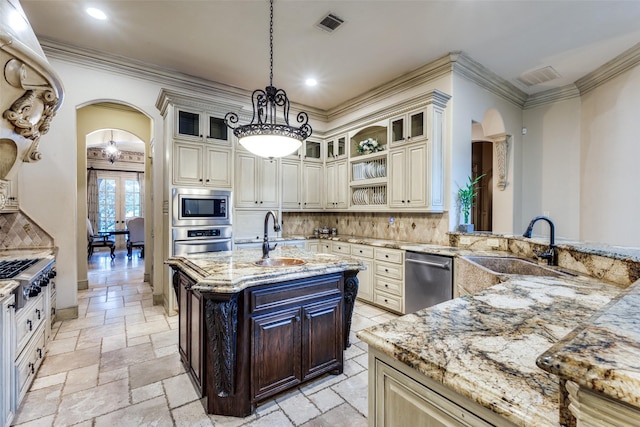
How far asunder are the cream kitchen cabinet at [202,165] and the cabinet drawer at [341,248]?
6.33 feet

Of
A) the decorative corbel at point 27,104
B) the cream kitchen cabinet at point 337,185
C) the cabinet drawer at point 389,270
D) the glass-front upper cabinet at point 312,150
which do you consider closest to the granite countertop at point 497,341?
the decorative corbel at point 27,104

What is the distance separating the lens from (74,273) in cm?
365

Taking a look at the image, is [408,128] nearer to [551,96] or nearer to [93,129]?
[551,96]

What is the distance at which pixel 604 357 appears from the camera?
0.55 m

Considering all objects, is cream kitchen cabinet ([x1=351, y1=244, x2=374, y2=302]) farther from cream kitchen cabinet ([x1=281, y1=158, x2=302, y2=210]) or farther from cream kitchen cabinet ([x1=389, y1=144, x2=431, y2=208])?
cream kitchen cabinet ([x1=281, y1=158, x2=302, y2=210])

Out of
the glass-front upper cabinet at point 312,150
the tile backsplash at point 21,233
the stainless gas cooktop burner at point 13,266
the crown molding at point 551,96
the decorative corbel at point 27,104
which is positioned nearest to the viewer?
the decorative corbel at point 27,104

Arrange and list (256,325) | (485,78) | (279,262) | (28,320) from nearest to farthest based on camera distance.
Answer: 1. (256,325)
2. (28,320)
3. (279,262)
4. (485,78)

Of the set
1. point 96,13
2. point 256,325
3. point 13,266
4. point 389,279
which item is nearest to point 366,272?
point 389,279

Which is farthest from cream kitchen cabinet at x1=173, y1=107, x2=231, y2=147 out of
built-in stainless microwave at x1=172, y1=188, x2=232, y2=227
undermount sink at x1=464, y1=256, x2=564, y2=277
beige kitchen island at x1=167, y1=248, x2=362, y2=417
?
undermount sink at x1=464, y1=256, x2=564, y2=277

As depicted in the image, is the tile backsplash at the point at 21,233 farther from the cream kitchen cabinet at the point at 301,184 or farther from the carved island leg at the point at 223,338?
the cream kitchen cabinet at the point at 301,184

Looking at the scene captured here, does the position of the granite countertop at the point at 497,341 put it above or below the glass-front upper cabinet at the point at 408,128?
below

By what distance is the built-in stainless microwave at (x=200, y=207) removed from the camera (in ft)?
12.1

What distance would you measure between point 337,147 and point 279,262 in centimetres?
331

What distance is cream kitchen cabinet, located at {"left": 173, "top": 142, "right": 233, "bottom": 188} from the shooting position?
148 inches
